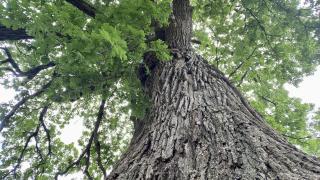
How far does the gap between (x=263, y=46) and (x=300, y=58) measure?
2.50 ft

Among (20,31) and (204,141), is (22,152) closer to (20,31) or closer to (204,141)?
(20,31)

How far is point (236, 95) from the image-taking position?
349 centimetres

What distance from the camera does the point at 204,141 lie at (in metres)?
2.27

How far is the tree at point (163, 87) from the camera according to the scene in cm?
212

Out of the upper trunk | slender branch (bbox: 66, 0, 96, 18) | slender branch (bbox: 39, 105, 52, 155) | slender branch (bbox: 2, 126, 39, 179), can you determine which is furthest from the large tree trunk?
slender branch (bbox: 2, 126, 39, 179)

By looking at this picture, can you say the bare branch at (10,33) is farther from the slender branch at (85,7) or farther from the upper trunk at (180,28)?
the upper trunk at (180,28)

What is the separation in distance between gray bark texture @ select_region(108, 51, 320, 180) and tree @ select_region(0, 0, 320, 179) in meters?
0.01

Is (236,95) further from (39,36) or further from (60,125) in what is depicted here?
→ (60,125)

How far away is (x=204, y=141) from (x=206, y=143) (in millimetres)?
41

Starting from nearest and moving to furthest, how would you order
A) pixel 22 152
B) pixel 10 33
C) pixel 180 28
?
pixel 10 33 → pixel 180 28 → pixel 22 152

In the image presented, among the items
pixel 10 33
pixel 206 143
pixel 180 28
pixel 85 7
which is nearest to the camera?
pixel 206 143

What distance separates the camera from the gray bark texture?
1.84m

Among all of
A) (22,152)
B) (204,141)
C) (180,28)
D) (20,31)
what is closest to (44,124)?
(22,152)

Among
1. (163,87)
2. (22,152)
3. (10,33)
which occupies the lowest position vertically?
(22,152)
